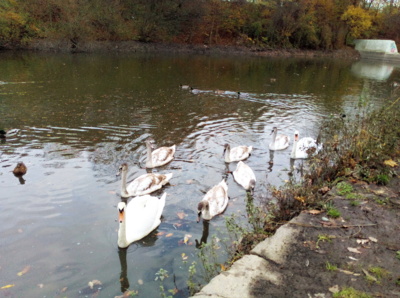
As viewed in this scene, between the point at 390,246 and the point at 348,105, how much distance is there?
48.1 ft

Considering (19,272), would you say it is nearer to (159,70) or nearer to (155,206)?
(155,206)

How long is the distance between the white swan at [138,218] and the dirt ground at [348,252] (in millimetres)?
2662

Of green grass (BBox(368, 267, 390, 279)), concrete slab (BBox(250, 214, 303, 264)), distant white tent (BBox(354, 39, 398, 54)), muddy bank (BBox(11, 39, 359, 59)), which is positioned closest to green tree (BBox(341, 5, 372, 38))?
distant white tent (BBox(354, 39, 398, 54))

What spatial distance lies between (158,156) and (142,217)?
3127 mm

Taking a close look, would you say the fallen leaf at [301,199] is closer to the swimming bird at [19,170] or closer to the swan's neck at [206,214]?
the swan's neck at [206,214]

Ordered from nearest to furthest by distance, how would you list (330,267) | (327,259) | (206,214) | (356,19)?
(330,267), (327,259), (206,214), (356,19)

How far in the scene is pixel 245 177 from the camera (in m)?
7.69

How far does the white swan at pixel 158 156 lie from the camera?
8.46 metres

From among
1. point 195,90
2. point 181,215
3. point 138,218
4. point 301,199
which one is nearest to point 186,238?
point 181,215

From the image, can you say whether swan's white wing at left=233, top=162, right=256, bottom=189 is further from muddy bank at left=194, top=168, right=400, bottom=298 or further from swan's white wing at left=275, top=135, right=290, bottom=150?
muddy bank at left=194, top=168, right=400, bottom=298

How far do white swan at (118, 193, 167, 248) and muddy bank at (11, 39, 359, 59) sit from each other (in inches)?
1446

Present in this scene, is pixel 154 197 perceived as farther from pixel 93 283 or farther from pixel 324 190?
pixel 324 190

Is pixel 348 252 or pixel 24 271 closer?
pixel 348 252

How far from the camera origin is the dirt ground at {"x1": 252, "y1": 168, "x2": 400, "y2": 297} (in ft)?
10.5
